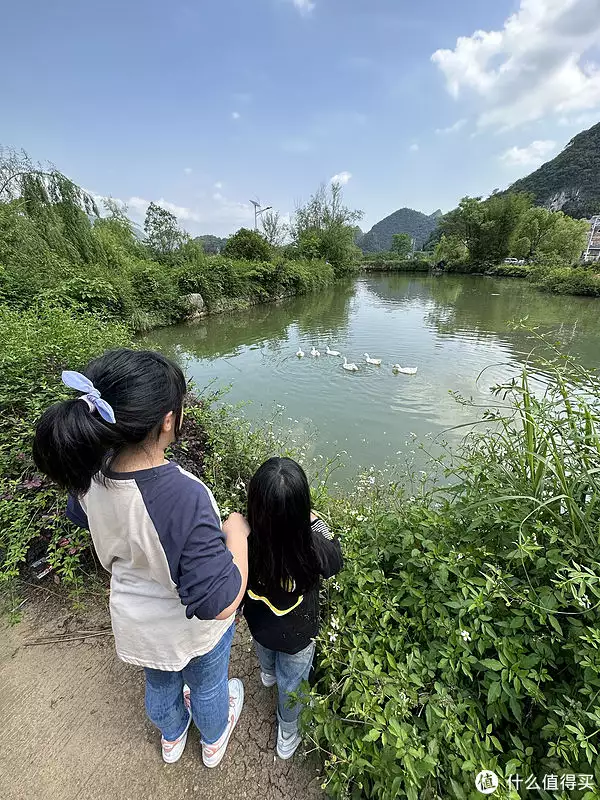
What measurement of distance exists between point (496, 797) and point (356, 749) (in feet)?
1.19

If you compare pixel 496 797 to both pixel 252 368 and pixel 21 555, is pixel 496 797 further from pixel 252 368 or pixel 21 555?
pixel 252 368

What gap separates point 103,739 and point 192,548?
1236 mm

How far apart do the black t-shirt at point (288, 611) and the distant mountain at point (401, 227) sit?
106 meters

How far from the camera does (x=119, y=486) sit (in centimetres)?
83

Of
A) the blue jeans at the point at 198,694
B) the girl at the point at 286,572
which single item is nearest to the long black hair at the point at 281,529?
the girl at the point at 286,572

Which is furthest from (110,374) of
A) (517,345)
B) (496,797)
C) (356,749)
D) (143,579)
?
(517,345)

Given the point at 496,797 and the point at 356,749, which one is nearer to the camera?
the point at 496,797

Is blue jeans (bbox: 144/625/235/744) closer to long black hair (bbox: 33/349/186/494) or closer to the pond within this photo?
long black hair (bbox: 33/349/186/494)

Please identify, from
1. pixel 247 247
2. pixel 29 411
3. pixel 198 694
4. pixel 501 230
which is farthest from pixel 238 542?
pixel 501 230

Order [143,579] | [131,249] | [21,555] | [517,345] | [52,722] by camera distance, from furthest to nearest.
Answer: [131,249] → [517,345] → [21,555] → [52,722] → [143,579]

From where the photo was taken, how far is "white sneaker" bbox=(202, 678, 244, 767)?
1245 millimetres

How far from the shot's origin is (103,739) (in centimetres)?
134

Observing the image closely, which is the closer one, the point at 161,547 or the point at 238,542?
the point at 161,547

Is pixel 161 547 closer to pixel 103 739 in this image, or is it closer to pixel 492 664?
pixel 492 664
